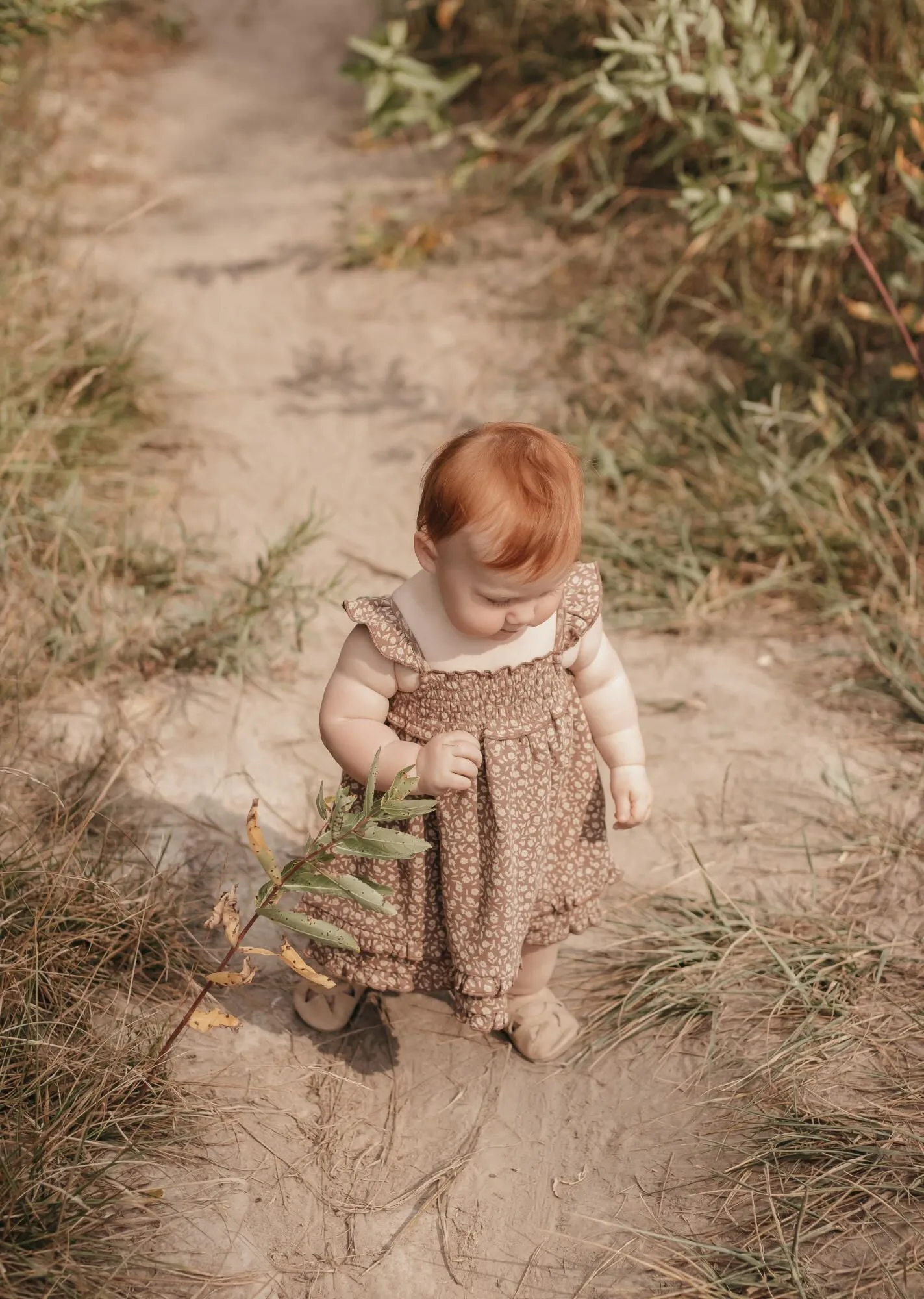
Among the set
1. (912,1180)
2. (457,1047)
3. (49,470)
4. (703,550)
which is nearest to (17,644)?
(49,470)

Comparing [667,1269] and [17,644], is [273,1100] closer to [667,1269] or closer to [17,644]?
[667,1269]

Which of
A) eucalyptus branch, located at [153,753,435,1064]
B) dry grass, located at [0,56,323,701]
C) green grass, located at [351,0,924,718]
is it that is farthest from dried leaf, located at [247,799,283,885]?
green grass, located at [351,0,924,718]

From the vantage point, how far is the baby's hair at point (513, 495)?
1.64 meters

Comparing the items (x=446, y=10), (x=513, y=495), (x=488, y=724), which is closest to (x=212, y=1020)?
(x=488, y=724)

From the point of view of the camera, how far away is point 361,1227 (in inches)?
75.9

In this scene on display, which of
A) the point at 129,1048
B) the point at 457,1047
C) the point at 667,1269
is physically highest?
the point at 129,1048

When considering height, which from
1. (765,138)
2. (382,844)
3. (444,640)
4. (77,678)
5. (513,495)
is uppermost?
(513,495)

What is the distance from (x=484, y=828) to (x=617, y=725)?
28 cm

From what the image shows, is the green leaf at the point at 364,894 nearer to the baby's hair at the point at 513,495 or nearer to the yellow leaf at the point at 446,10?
the baby's hair at the point at 513,495

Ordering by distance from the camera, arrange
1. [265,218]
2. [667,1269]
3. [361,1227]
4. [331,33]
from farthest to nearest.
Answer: [331,33], [265,218], [361,1227], [667,1269]

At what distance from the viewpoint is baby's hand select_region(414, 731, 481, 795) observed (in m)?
1.77

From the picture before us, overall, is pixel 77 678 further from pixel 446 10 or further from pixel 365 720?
pixel 446 10

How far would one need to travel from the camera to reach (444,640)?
184 cm

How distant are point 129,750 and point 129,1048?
2.52 feet
